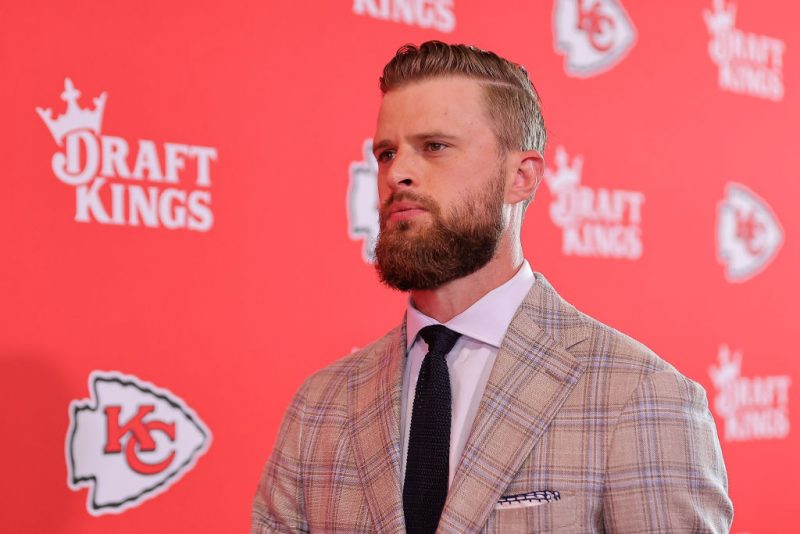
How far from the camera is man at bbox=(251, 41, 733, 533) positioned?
1097 millimetres

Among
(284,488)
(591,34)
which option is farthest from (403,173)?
(591,34)

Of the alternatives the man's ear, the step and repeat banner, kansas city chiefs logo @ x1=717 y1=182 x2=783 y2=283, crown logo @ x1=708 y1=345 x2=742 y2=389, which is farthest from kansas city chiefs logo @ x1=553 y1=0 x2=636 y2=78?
the man's ear

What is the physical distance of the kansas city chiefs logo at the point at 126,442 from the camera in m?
1.64

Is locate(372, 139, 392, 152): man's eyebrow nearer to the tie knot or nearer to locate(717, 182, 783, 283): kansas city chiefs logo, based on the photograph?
the tie knot

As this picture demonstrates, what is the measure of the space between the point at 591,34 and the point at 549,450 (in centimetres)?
151

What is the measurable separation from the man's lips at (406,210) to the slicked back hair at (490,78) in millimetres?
146

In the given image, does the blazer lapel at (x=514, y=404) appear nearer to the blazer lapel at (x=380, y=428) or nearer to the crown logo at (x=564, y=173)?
the blazer lapel at (x=380, y=428)

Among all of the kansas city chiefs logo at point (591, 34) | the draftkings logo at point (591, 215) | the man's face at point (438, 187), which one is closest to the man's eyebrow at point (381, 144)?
the man's face at point (438, 187)

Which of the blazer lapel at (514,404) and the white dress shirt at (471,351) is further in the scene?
the white dress shirt at (471,351)

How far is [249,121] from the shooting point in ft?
6.05

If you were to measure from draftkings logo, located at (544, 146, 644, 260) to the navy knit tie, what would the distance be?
1.13 m

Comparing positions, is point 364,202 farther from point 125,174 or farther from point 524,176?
point 524,176

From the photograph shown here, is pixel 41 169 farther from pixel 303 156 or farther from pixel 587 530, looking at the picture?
pixel 587 530

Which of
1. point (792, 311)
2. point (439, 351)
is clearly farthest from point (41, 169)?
point (792, 311)
